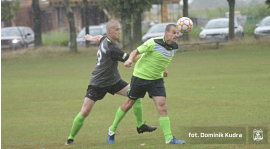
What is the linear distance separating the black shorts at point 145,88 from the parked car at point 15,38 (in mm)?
24700

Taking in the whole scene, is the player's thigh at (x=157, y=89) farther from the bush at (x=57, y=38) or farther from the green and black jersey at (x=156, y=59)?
the bush at (x=57, y=38)

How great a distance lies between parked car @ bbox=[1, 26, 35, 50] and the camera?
3052 centimetres

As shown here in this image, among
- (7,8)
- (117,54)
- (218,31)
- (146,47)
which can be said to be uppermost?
(7,8)

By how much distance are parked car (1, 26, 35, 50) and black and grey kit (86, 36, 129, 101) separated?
79.2 feet

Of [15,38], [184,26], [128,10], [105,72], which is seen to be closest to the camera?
[105,72]

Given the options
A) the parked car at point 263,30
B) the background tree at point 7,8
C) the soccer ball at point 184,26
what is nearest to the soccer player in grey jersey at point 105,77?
the soccer ball at point 184,26

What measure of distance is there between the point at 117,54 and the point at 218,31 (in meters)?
22.0

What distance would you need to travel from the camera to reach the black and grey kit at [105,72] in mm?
6746

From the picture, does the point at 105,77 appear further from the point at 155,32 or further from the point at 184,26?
the point at 155,32

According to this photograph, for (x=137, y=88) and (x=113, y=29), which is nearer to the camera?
(x=137, y=88)

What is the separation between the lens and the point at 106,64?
684 centimetres

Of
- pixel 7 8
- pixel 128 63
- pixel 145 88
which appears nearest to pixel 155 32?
pixel 7 8

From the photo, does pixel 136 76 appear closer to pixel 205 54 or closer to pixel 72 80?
pixel 72 80

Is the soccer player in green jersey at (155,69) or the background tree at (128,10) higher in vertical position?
the background tree at (128,10)
